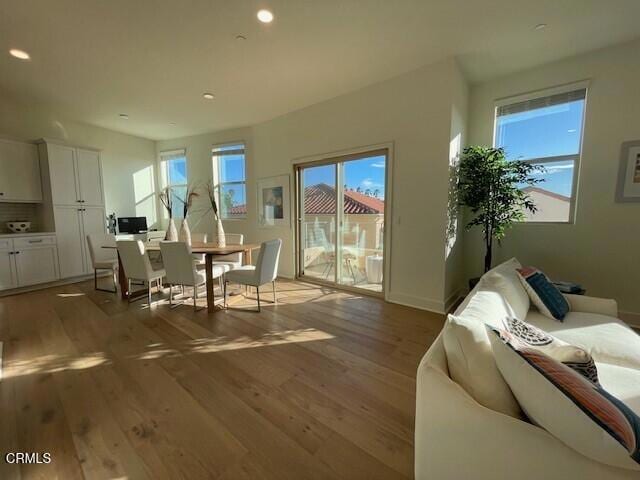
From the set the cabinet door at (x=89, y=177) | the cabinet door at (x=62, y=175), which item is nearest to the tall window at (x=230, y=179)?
the cabinet door at (x=89, y=177)

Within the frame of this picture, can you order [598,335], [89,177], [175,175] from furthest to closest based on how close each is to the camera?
[175,175]
[89,177]
[598,335]

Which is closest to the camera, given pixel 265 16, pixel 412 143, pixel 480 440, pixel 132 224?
pixel 480 440

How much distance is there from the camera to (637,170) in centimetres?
257

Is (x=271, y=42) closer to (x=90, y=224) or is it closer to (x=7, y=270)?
(x=90, y=224)

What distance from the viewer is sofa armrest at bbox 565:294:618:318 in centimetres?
187

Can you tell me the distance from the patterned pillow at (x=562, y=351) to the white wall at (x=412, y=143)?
1792 millimetres

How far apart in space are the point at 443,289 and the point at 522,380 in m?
2.27

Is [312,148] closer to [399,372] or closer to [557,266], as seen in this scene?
[399,372]

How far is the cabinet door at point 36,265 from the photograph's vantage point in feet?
12.1

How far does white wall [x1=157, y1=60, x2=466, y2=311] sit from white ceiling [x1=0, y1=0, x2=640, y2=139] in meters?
0.19

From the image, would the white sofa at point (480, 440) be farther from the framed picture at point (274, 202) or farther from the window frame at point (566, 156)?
the framed picture at point (274, 202)

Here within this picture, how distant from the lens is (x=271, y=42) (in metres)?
2.47

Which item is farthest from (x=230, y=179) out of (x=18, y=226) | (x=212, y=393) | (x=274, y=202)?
(x=212, y=393)

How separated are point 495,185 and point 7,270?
6459 millimetres
